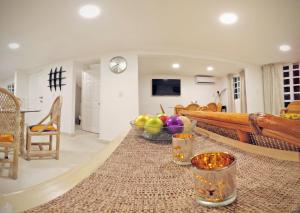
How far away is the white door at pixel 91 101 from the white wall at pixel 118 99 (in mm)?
831

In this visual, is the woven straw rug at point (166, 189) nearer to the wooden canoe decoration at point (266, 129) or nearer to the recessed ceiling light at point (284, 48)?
the wooden canoe decoration at point (266, 129)

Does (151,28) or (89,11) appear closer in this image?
(89,11)

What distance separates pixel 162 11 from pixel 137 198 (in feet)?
7.96


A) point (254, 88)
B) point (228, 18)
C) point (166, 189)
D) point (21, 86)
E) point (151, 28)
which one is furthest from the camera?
point (21, 86)

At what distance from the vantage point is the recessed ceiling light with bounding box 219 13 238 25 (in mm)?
2316

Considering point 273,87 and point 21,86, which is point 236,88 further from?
point 21,86

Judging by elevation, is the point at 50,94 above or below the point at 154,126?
above

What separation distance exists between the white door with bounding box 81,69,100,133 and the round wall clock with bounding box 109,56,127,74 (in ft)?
3.20

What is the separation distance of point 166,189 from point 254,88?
5.89 m

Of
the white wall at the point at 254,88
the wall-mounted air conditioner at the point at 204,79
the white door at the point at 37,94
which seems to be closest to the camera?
the white wall at the point at 254,88

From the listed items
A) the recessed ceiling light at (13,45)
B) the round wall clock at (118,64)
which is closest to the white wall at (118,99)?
the round wall clock at (118,64)

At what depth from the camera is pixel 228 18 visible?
2.39 meters

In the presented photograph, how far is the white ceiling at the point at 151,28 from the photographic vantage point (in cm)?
211

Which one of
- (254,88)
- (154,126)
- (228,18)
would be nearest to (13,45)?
(228,18)
